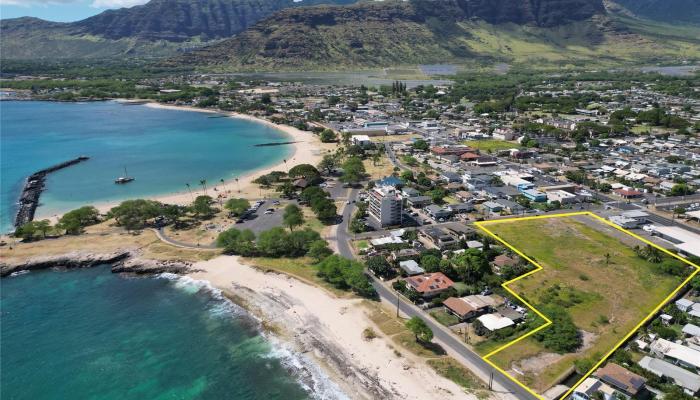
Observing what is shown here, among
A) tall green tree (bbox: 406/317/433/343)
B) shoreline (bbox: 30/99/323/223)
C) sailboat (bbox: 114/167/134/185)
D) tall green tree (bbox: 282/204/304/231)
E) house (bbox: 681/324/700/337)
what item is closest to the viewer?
tall green tree (bbox: 406/317/433/343)

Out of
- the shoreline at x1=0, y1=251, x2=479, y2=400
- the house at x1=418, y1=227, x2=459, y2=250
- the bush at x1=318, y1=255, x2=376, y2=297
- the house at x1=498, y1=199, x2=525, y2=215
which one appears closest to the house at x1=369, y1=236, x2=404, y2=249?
the house at x1=418, y1=227, x2=459, y2=250

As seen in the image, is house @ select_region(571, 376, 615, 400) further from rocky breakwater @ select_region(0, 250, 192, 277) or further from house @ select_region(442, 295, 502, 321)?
rocky breakwater @ select_region(0, 250, 192, 277)

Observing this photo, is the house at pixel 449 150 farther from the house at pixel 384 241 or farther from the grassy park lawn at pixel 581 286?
the house at pixel 384 241

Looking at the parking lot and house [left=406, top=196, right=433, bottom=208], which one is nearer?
the parking lot

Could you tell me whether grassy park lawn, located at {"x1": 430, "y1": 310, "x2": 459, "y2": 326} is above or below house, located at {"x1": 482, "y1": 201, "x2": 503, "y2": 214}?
below

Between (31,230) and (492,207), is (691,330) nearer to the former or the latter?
(492,207)

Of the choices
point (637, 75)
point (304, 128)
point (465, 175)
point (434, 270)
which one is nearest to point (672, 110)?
point (637, 75)

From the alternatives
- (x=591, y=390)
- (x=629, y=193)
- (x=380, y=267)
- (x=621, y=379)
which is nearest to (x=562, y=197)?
(x=629, y=193)
